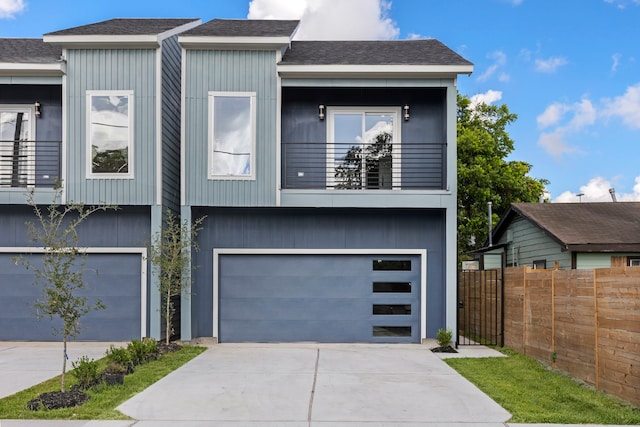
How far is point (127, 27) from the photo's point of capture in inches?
457

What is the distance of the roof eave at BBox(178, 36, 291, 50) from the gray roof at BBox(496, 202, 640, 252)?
7.35 metres

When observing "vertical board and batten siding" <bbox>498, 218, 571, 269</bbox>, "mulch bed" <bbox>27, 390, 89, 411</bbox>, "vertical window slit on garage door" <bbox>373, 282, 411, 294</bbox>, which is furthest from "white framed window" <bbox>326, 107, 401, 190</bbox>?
"mulch bed" <bbox>27, 390, 89, 411</bbox>

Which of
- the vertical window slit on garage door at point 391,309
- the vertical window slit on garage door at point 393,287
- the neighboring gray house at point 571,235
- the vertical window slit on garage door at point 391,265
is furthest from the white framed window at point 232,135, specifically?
the neighboring gray house at point 571,235

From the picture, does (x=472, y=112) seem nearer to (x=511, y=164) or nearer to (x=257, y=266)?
(x=511, y=164)

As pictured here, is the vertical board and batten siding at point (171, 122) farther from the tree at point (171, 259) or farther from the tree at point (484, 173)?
the tree at point (484, 173)

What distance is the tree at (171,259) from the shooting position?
1014 cm

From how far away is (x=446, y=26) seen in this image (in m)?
20.3

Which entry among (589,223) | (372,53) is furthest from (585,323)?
(372,53)

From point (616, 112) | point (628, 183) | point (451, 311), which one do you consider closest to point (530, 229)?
point (451, 311)

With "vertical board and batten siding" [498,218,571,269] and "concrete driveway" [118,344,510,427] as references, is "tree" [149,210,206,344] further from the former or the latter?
"vertical board and batten siding" [498,218,571,269]

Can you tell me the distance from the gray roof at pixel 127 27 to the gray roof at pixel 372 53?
272 centimetres

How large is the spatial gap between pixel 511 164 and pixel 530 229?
1177 centimetres

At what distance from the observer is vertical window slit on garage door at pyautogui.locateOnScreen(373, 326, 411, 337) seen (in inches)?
447

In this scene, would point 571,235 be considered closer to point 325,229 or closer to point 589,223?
point 589,223
